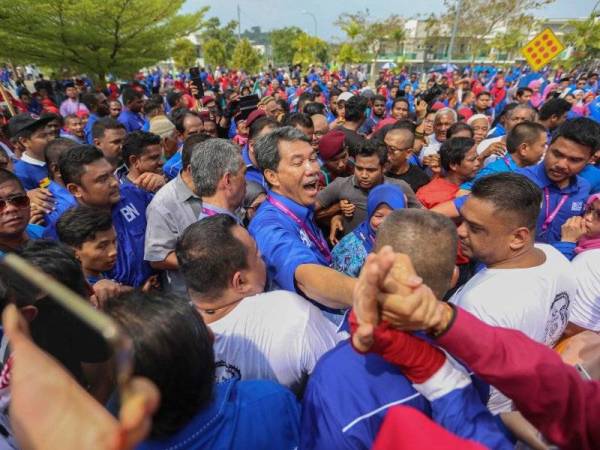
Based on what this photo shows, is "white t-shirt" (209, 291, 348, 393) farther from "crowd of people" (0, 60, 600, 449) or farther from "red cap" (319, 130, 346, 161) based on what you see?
"red cap" (319, 130, 346, 161)

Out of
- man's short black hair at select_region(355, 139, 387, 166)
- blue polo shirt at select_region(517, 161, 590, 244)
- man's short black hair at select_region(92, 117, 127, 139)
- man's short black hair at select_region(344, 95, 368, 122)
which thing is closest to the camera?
blue polo shirt at select_region(517, 161, 590, 244)

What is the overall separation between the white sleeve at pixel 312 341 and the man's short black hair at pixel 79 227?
5.52 feet

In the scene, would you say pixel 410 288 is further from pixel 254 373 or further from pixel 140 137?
pixel 140 137

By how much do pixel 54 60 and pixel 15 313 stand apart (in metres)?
14.3

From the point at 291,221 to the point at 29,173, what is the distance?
12.1 ft

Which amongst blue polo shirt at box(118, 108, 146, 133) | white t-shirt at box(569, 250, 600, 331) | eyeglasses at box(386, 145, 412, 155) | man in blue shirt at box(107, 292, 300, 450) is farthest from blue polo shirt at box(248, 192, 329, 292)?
blue polo shirt at box(118, 108, 146, 133)

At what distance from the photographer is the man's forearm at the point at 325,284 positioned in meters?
1.64

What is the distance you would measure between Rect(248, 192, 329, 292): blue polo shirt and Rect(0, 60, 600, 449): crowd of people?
0.02 meters

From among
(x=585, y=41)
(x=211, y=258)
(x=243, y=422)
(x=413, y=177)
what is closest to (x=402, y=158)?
(x=413, y=177)

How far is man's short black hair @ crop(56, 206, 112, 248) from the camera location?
93.4 inches

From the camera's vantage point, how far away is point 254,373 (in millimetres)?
1546

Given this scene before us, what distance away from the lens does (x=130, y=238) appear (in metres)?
3.07

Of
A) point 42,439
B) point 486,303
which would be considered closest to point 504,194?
point 486,303

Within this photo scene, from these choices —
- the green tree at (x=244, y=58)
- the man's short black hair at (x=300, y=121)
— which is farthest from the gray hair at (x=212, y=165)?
the green tree at (x=244, y=58)
